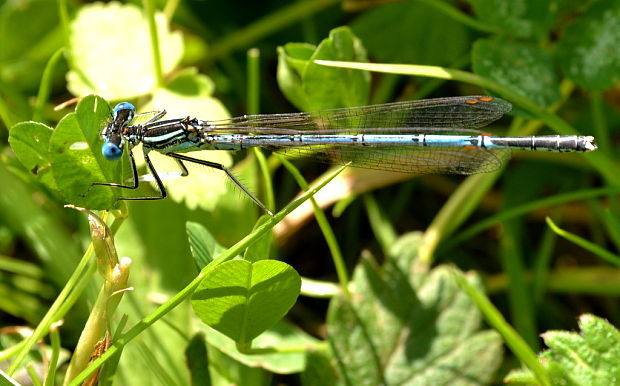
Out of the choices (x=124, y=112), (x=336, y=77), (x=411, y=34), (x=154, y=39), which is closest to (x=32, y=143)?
(x=124, y=112)

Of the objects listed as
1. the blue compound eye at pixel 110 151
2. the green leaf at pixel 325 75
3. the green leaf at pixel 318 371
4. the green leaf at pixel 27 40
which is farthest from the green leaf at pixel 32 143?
the green leaf at pixel 27 40

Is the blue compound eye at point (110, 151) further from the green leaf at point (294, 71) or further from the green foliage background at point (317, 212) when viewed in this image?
the green leaf at point (294, 71)

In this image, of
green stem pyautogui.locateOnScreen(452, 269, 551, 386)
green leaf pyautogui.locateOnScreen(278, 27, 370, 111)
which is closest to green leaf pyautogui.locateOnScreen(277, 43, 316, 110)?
green leaf pyautogui.locateOnScreen(278, 27, 370, 111)

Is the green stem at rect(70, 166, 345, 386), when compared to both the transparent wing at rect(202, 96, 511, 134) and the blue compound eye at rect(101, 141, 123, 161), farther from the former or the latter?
the transparent wing at rect(202, 96, 511, 134)

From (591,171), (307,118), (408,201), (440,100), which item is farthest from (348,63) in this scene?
(591,171)

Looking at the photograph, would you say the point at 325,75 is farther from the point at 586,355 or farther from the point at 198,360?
the point at 586,355
